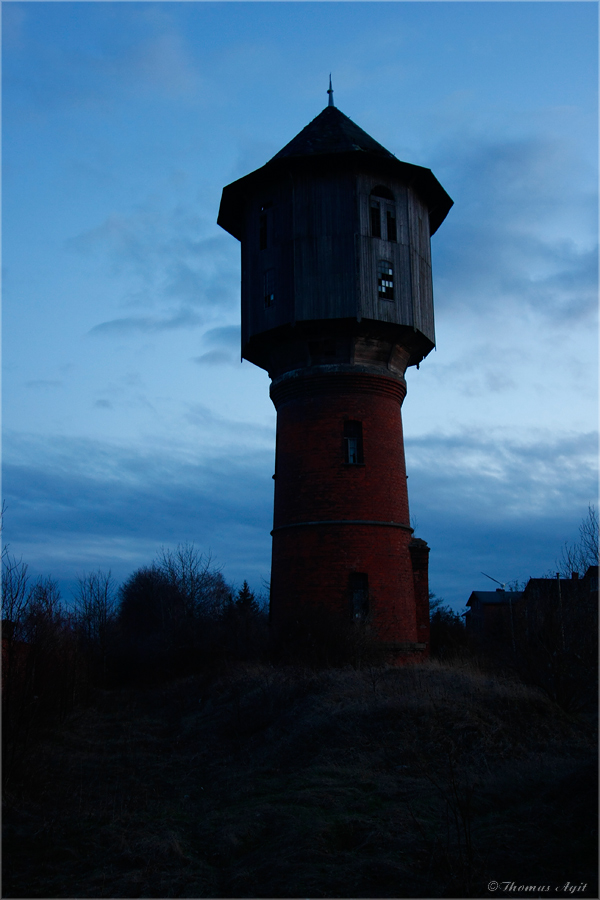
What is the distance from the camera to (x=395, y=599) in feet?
57.5

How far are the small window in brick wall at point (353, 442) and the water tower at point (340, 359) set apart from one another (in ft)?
0.10

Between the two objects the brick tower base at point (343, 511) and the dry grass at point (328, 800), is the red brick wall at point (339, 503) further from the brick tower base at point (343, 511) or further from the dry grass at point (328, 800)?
the dry grass at point (328, 800)

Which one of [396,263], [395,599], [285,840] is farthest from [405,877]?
[396,263]

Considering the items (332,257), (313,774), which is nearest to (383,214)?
(332,257)

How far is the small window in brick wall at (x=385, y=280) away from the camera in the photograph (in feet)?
59.4

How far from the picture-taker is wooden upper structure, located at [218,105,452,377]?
58.8ft

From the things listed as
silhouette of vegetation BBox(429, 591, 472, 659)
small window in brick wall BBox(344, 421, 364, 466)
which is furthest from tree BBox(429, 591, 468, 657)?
small window in brick wall BBox(344, 421, 364, 466)

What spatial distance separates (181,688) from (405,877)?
15955 millimetres

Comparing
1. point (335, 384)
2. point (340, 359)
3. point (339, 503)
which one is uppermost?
point (340, 359)

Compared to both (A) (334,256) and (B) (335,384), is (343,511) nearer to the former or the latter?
(B) (335,384)

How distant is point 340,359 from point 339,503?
3518 millimetres

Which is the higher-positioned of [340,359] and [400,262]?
[400,262]

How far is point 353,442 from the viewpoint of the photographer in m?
18.2

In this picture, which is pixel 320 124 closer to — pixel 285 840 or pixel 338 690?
pixel 338 690
